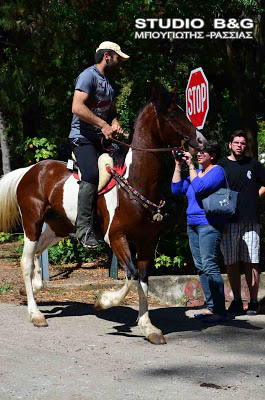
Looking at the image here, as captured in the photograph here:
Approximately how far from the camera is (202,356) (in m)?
6.31

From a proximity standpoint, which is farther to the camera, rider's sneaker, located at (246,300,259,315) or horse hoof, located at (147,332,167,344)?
A: rider's sneaker, located at (246,300,259,315)

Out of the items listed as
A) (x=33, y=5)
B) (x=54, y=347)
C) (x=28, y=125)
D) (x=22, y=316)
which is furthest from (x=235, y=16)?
(x=54, y=347)

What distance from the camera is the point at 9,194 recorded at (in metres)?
8.73

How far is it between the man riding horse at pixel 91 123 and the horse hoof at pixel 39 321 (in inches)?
42.2

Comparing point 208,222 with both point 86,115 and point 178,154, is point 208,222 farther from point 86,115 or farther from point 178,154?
point 86,115

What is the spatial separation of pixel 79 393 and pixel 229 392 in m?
1.17

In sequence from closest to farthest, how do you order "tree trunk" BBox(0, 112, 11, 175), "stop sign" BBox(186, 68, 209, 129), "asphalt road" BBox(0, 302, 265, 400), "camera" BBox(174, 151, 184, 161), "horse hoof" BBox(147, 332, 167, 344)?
"asphalt road" BBox(0, 302, 265, 400)
"horse hoof" BBox(147, 332, 167, 344)
"camera" BBox(174, 151, 184, 161)
"stop sign" BBox(186, 68, 209, 129)
"tree trunk" BBox(0, 112, 11, 175)

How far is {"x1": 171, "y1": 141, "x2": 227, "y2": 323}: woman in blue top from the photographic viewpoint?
774 centimetres

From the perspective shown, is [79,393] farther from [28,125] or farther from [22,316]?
[28,125]

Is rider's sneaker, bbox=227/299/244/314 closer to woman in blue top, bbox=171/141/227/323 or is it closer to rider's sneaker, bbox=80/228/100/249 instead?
woman in blue top, bbox=171/141/227/323

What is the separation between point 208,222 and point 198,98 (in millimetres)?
1571

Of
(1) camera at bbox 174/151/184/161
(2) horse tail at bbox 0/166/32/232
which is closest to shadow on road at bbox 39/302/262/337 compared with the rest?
(2) horse tail at bbox 0/166/32/232

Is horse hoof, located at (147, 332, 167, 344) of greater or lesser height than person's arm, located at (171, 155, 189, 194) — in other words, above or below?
below

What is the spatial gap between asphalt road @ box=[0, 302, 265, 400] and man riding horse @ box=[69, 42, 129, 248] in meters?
1.13
